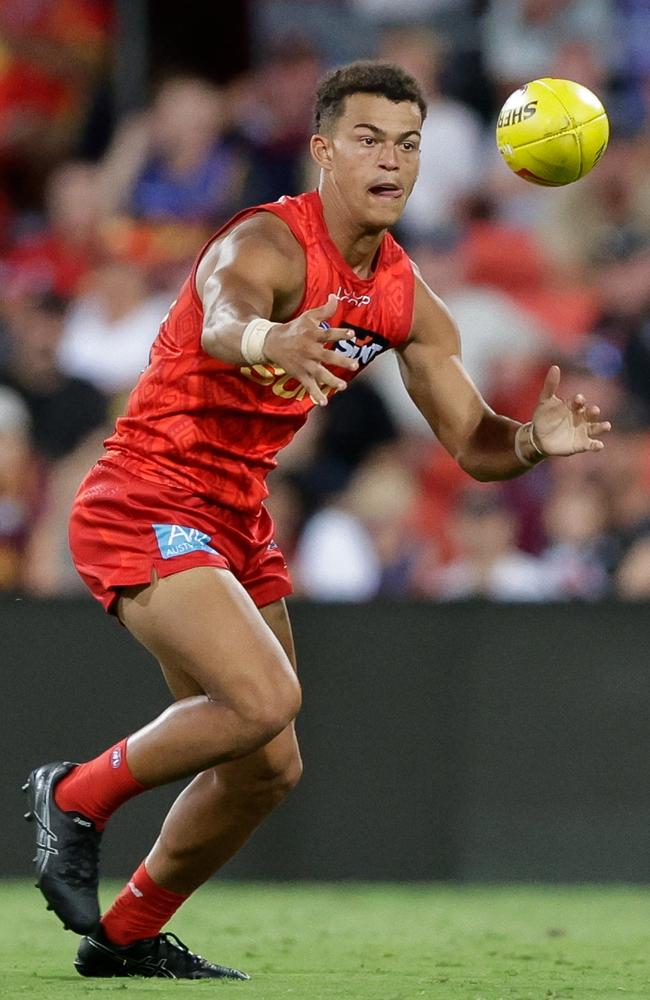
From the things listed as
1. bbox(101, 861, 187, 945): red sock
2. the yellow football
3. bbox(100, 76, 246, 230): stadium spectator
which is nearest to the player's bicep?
the yellow football

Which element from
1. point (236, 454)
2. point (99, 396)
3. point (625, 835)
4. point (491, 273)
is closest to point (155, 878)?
point (236, 454)

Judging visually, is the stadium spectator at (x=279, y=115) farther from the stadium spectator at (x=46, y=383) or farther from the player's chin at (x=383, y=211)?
the player's chin at (x=383, y=211)

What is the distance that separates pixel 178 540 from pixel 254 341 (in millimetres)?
779

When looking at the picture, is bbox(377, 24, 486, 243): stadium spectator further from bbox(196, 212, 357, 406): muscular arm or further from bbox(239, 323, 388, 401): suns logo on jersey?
bbox(196, 212, 357, 406): muscular arm

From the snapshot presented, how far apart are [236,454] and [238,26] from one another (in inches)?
258

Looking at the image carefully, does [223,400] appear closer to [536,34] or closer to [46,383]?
[46,383]


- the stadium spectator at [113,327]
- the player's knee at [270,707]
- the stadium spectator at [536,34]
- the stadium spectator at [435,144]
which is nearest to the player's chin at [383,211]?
the player's knee at [270,707]

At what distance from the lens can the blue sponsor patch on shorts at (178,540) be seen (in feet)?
15.6

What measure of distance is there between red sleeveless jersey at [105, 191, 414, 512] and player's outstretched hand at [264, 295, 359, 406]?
0.69m

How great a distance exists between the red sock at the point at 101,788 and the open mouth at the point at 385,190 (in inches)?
67.4

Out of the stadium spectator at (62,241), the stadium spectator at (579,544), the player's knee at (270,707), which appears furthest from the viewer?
the stadium spectator at (62,241)

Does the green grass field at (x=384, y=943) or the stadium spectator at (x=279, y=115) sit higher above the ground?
the stadium spectator at (x=279, y=115)

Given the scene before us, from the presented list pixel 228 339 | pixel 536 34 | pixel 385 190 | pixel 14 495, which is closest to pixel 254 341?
pixel 228 339

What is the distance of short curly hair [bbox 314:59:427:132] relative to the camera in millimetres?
4992
